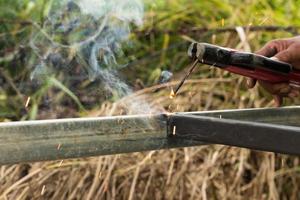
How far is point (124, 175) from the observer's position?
2.43m

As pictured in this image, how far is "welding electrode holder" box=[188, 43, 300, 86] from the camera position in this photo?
1256 mm

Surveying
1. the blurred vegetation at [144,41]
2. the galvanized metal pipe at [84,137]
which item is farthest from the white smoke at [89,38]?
the galvanized metal pipe at [84,137]

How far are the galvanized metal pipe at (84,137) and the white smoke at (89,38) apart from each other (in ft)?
→ 1.67

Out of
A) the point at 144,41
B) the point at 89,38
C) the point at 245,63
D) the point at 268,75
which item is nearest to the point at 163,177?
the point at 89,38

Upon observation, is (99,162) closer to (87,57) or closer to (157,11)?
(87,57)

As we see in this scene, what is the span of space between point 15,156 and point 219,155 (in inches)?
55.5

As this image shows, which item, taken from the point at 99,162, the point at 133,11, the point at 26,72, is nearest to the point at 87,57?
the point at 133,11

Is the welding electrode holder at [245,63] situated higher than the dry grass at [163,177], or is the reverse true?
the welding electrode holder at [245,63]

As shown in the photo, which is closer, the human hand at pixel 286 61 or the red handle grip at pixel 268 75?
the red handle grip at pixel 268 75

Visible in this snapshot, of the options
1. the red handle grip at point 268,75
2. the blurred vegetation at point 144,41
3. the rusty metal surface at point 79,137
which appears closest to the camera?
the rusty metal surface at point 79,137

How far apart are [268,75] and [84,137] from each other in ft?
1.60

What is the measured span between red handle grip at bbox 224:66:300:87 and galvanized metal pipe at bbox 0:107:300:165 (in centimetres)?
10

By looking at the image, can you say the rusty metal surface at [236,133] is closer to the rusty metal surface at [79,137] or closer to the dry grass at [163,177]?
the rusty metal surface at [79,137]

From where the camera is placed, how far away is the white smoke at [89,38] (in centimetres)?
192
